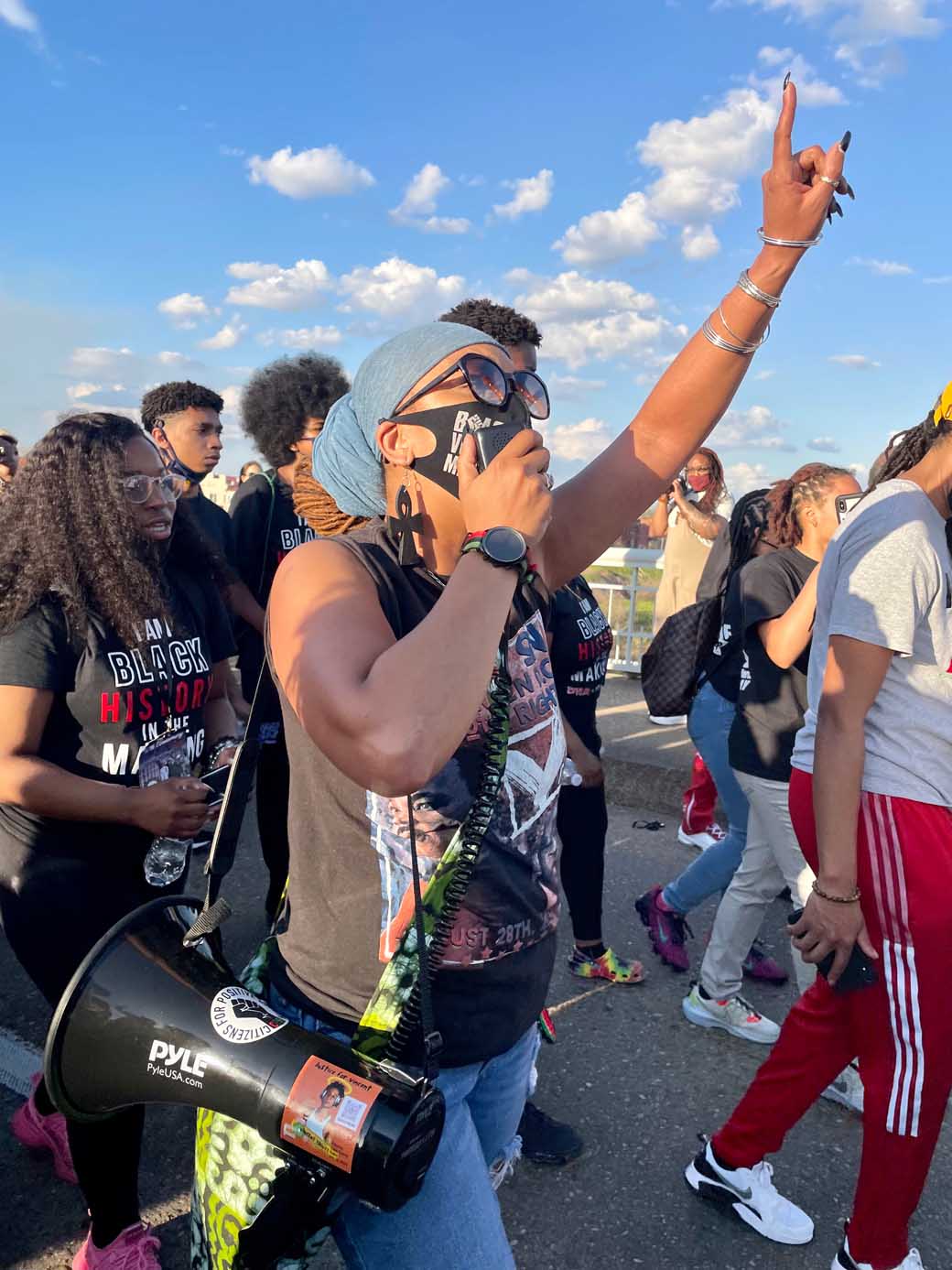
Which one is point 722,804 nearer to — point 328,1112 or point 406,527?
point 406,527

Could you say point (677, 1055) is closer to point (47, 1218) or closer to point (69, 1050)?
point (47, 1218)

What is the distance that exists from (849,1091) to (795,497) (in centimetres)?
200

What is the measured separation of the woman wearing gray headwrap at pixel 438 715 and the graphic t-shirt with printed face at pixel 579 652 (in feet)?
5.55

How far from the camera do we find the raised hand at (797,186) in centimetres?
164

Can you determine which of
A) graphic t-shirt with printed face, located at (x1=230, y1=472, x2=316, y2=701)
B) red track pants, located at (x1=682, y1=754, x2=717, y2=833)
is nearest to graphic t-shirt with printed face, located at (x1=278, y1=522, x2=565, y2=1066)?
graphic t-shirt with printed face, located at (x1=230, y1=472, x2=316, y2=701)

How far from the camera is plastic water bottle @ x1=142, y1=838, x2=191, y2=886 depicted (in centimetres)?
228

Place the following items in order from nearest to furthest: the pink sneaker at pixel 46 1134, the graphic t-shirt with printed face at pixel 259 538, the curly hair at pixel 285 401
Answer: the pink sneaker at pixel 46 1134 < the graphic t-shirt with printed face at pixel 259 538 < the curly hair at pixel 285 401

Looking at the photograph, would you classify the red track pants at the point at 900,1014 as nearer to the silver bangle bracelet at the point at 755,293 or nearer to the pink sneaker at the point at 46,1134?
the silver bangle bracelet at the point at 755,293

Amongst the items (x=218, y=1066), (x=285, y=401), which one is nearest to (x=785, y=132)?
(x=218, y=1066)

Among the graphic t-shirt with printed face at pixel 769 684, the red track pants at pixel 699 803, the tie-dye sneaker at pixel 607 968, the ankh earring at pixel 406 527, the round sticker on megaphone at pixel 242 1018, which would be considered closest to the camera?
the round sticker on megaphone at pixel 242 1018

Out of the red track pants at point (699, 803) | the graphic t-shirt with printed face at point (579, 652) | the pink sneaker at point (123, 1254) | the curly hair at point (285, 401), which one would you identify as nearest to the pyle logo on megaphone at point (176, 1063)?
the pink sneaker at point (123, 1254)

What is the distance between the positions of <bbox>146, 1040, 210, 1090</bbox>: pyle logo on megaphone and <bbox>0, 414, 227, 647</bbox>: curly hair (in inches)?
45.3

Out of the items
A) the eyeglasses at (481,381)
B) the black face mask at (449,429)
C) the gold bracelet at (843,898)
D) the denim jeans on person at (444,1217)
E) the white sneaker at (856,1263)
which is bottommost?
the white sneaker at (856,1263)

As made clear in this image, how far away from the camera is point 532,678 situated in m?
1.56
